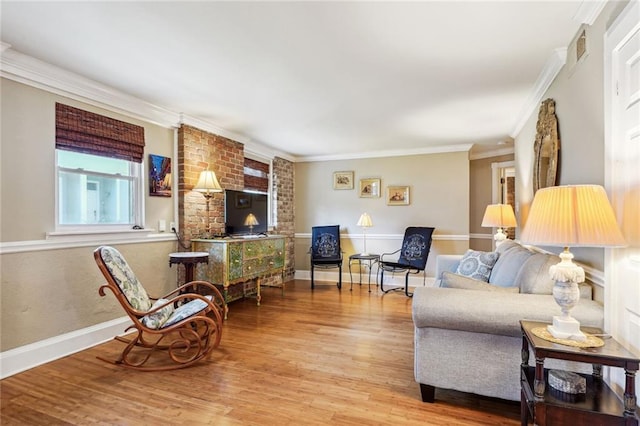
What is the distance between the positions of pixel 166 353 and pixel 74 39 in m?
2.49

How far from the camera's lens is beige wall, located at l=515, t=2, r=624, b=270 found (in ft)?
6.09

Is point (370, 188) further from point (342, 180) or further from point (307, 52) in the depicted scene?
point (307, 52)

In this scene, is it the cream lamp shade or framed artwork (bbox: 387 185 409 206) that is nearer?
the cream lamp shade

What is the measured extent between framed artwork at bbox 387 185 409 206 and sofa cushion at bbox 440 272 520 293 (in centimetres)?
373

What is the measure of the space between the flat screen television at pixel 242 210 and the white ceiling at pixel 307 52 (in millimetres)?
1083

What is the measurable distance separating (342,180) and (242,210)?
228cm

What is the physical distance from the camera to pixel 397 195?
594 cm

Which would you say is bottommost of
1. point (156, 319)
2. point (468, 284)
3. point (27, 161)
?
point (156, 319)

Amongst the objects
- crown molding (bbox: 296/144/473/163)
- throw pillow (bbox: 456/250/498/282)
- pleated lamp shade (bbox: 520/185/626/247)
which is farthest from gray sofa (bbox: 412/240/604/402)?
crown molding (bbox: 296/144/473/163)

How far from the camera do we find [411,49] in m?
2.41

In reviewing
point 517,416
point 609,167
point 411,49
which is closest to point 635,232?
point 609,167

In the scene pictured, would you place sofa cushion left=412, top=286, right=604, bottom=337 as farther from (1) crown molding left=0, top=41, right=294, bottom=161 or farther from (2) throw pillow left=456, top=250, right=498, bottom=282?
(1) crown molding left=0, top=41, right=294, bottom=161

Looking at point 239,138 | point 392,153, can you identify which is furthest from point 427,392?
point 392,153

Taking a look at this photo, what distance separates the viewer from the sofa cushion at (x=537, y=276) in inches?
78.8
